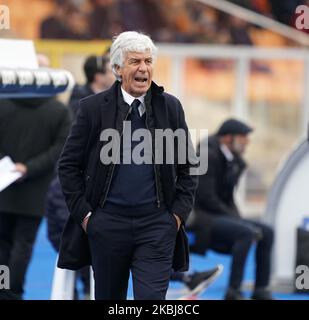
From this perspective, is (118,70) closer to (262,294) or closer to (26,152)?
(26,152)

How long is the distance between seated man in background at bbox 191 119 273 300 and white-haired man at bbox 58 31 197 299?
332 cm

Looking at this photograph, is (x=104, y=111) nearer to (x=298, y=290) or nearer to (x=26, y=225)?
(x=26, y=225)

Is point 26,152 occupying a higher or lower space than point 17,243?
higher

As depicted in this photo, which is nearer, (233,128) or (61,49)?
(233,128)

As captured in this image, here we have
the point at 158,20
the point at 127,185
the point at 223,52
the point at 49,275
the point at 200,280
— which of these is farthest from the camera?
the point at 158,20

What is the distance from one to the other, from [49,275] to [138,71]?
15.5 feet

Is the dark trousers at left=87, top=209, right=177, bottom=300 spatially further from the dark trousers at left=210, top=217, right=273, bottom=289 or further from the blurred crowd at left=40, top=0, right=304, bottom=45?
the blurred crowd at left=40, top=0, right=304, bottom=45

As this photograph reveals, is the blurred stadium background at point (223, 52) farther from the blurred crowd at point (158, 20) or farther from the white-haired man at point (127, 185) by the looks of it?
the white-haired man at point (127, 185)

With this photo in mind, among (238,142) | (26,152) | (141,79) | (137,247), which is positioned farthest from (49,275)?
(141,79)

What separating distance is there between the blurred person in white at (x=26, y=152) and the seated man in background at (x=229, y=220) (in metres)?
1.52

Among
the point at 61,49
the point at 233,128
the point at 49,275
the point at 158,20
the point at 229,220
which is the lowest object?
the point at 49,275

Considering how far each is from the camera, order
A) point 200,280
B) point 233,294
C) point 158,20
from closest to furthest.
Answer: point 200,280
point 233,294
point 158,20

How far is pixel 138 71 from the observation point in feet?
17.6

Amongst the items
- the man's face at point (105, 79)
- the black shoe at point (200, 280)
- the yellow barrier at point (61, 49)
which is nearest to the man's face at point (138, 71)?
the man's face at point (105, 79)
